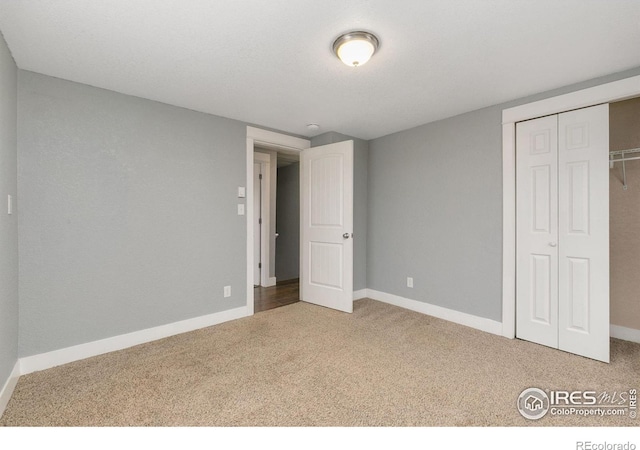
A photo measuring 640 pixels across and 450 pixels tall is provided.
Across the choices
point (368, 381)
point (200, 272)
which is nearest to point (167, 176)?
point (200, 272)

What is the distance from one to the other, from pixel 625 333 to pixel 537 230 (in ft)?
4.23

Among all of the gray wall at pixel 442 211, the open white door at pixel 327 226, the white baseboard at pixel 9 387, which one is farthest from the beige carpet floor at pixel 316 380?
the open white door at pixel 327 226

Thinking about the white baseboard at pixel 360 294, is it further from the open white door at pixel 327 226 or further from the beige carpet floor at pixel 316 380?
the beige carpet floor at pixel 316 380

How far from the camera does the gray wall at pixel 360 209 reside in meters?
4.19

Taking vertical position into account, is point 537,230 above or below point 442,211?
below

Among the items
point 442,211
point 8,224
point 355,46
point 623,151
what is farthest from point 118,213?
point 623,151

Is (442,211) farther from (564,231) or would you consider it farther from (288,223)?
(288,223)

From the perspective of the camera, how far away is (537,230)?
277 cm

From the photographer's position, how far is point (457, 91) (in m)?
2.68

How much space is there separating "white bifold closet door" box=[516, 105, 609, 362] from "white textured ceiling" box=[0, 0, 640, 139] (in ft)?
1.38

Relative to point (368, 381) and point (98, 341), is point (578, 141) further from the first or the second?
point (98, 341)

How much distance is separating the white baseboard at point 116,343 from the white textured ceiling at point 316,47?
7.03ft

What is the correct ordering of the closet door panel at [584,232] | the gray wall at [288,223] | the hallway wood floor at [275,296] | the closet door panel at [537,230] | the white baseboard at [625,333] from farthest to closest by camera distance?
the gray wall at [288,223] → the hallway wood floor at [275,296] → the white baseboard at [625,333] → the closet door panel at [537,230] → the closet door panel at [584,232]

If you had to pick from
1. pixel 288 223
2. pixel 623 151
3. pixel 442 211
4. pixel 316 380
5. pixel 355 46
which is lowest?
pixel 316 380
